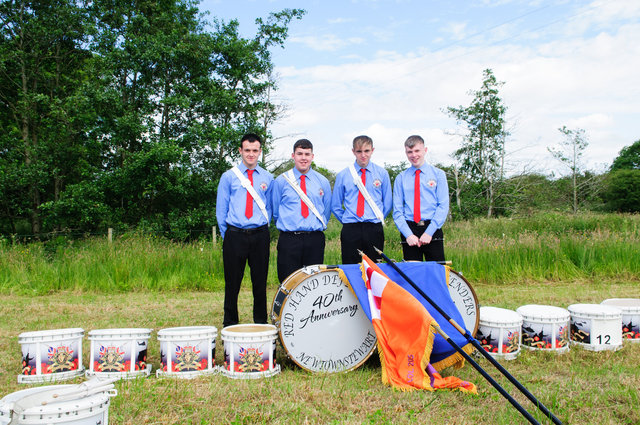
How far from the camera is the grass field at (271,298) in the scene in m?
2.98

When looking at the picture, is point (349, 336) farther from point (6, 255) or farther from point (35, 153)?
point (35, 153)

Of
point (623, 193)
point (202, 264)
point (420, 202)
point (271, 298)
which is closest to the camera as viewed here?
→ point (420, 202)

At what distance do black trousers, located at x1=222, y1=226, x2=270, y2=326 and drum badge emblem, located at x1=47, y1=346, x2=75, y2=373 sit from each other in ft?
4.87

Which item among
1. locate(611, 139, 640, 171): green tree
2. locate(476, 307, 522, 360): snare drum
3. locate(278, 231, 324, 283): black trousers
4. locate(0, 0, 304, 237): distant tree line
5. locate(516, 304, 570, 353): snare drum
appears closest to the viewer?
locate(476, 307, 522, 360): snare drum

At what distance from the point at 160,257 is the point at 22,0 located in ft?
47.1

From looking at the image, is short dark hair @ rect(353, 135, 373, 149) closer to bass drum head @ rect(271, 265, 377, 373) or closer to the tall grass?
bass drum head @ rect(271, 265, 377, 373)

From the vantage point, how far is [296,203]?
4.73m

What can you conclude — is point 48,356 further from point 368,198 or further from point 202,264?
point 202,264

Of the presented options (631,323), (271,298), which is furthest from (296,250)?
(631,323)

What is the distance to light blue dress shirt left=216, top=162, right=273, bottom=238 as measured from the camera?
4.77 metres

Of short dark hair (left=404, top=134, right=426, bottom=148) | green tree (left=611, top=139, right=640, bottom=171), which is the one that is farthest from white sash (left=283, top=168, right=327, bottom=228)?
green tree (left=611, top=139, right=640, bottom=171)

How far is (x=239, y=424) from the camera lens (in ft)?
9.13

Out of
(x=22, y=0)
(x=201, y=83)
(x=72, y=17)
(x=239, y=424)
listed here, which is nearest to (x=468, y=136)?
(x=201, y=83)

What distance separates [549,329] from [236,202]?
10.3 ft
